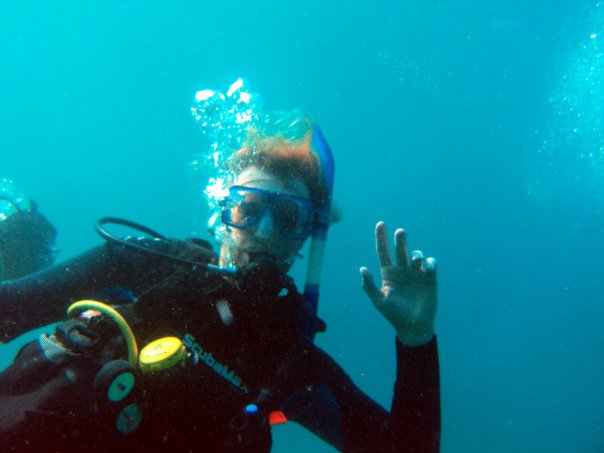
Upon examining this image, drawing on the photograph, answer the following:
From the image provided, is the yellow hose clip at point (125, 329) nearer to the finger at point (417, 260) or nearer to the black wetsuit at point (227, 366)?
the black wetsuit at point (227, 366)

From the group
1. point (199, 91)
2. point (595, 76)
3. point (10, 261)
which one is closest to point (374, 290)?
point (10, 261)

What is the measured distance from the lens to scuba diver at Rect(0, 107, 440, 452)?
69.7 inches

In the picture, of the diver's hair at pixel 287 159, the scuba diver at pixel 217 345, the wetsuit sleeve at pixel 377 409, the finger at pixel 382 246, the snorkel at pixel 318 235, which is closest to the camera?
the scuba diver at pixel 217 345

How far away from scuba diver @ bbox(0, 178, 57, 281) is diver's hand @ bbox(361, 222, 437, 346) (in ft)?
15.4

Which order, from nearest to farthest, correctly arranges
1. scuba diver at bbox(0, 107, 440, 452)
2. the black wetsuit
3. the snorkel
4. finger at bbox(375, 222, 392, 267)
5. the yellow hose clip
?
scuba diver at bbox(0, 107, 440, 452) → the yellow hose clip → the black wetsuit → finger at bbox(375, 222, 392, 267) → the snorkel

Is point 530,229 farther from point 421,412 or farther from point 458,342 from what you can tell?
point 421,412

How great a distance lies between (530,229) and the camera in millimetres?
61562

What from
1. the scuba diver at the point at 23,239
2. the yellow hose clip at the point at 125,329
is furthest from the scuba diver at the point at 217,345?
the scuba diver at the point at 23,239

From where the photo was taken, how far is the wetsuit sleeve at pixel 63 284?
2623 mm

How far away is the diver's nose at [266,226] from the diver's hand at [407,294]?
81 centimetres

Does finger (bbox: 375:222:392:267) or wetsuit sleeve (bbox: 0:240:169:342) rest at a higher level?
finger (bbox: 375:222:392:267)

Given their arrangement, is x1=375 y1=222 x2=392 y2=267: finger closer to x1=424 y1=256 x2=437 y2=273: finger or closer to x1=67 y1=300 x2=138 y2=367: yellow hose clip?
x1=424 y1=256 x2=437 y2=273: finger

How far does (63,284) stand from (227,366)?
47.6 inches

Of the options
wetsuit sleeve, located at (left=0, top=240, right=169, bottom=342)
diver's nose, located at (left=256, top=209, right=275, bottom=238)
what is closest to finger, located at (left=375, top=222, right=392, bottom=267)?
diver's nose, located at (left=256, top=209, right=275, bottom=238)
